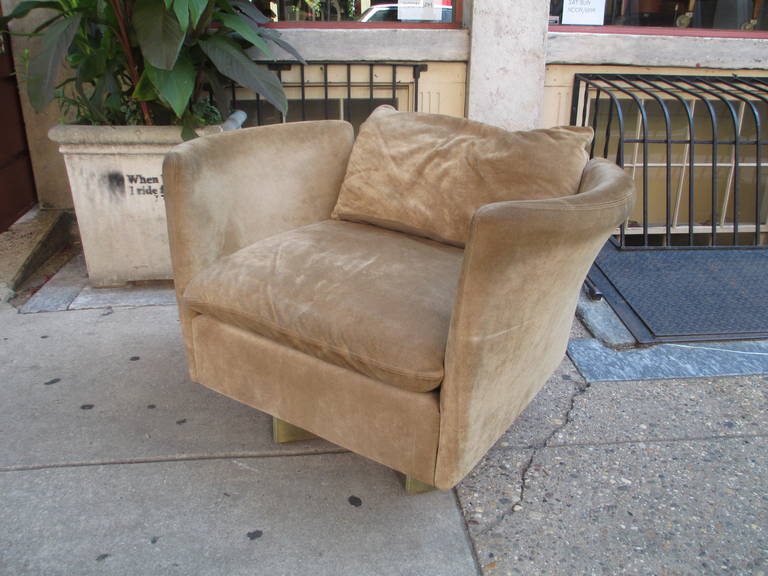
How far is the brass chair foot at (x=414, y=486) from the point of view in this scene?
1776mm

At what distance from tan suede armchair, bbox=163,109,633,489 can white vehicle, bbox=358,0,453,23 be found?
1.64 meters

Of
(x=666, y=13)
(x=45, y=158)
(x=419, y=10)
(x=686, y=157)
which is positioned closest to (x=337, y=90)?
(x=419, y=10)

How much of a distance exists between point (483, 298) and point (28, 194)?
3360 mm

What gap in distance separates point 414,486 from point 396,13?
2768mm

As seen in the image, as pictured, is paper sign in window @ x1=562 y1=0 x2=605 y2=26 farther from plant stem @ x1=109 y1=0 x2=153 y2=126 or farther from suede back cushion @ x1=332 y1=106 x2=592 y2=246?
plant stem @ x1=109 y1=0 x2=153 y2=126

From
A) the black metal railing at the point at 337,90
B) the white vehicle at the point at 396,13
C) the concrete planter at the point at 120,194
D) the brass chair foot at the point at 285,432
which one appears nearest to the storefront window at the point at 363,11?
the white vehicle at the point at 396,13

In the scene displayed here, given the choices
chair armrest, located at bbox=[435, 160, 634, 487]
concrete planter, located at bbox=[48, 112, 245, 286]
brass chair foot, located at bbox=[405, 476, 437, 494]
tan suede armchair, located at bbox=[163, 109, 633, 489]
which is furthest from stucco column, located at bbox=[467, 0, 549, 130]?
brass chair foot, located at bbox=[405, 476, 437, 494]

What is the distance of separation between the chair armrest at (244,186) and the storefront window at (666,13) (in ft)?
6.59

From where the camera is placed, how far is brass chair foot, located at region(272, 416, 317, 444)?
1.99 meters

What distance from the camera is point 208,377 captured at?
79.1 inches

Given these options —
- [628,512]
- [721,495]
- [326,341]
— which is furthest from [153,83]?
[721,495]

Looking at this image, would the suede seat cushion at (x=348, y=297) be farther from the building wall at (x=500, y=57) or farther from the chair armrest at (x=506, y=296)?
the building wall at (x=500, y=57)

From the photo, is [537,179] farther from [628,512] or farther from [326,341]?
[628,512]

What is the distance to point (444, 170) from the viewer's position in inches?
82.4
